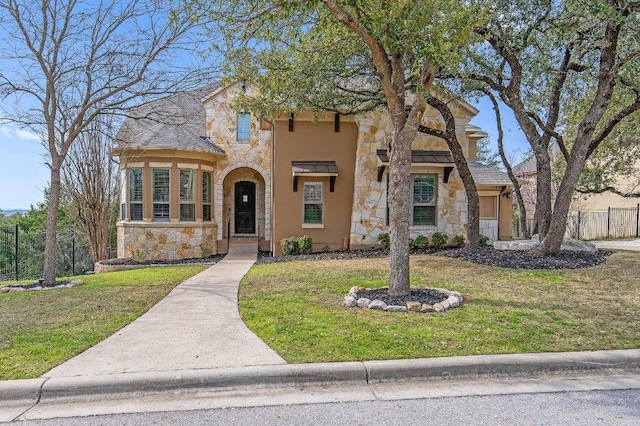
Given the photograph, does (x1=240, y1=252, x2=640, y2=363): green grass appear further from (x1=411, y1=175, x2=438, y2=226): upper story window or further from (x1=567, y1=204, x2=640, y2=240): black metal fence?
(x1=567, y1=204, x2=640, y2=240): black metal fence

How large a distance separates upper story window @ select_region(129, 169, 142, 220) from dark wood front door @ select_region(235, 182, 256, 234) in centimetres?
398

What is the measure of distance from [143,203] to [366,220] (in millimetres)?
7653

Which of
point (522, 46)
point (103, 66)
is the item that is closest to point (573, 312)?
point (522, 46)

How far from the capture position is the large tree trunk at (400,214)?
6.58 meters

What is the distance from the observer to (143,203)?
14.6m

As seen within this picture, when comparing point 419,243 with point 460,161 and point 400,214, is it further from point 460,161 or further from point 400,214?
point 400,214

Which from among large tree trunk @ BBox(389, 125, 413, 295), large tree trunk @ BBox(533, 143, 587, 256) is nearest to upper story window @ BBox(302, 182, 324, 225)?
large tree trunk @ BBox(533, 143, 587, 256)

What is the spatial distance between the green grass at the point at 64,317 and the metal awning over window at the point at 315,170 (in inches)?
199

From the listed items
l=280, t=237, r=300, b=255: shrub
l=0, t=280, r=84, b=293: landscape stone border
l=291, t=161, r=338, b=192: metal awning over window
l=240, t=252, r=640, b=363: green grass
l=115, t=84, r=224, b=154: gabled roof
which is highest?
l=115, t=84, r=224, b=154: gabled roof

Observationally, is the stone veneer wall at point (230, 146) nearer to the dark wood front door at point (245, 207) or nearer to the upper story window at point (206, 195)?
the upper story window at point (206, 195)

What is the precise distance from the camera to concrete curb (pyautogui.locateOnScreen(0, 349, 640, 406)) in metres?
3.88

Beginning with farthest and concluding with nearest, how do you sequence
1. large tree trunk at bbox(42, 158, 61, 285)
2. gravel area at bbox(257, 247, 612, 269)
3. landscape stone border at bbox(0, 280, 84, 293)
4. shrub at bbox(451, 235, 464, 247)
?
shrub at bbox(451, 235, 464, 247) → gravel area at bbox(257, 247, 612, 269) → large tree trunk at bbox(42, 158, 61, 285) → landscape stone border at bbox(0, 280, 84, 293)

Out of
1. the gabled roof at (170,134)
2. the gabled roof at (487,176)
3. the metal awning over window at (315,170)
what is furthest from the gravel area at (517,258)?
the gabled roof at (487,176)

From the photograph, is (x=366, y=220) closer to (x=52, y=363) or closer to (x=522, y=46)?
(x=522, y=46)
